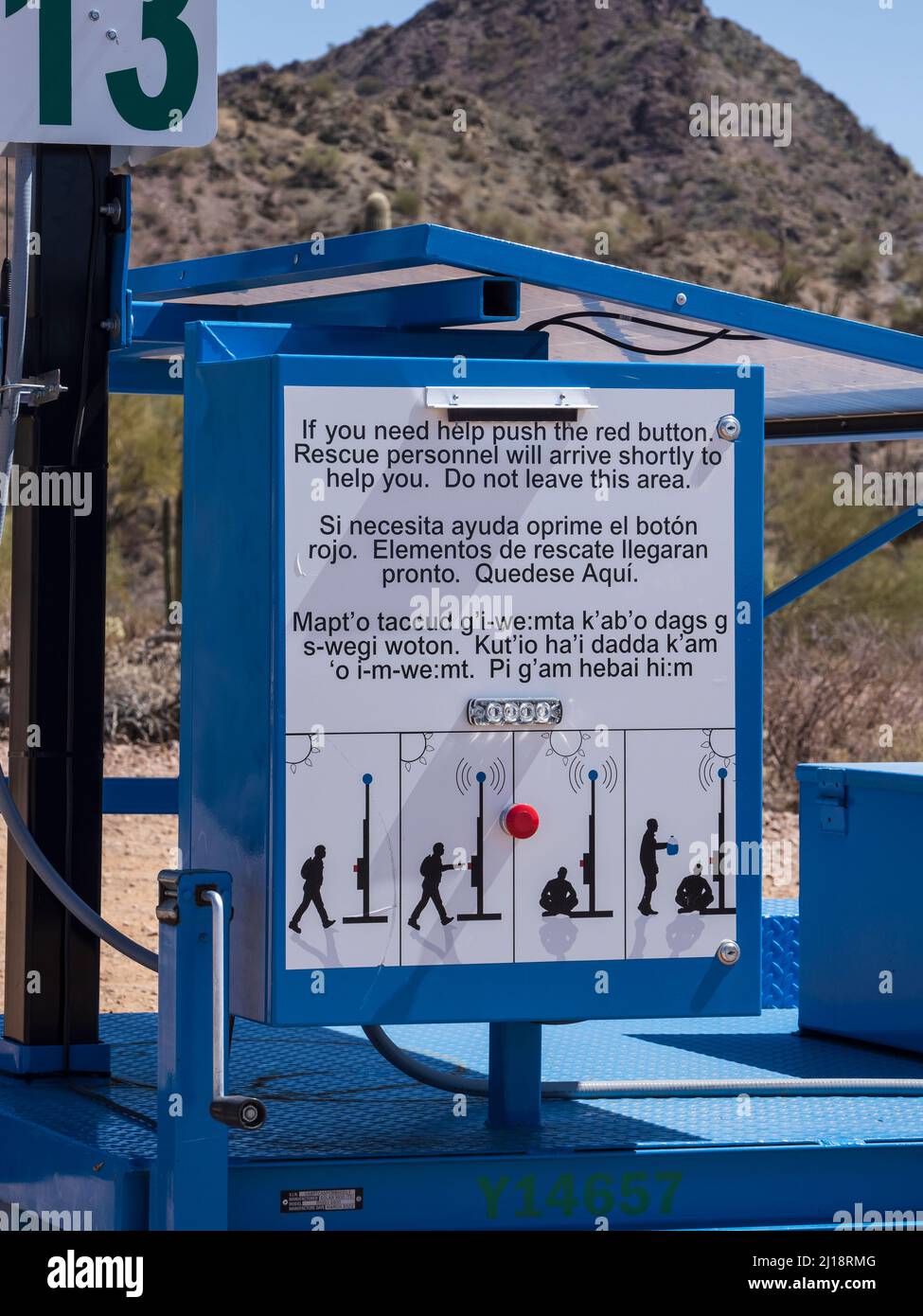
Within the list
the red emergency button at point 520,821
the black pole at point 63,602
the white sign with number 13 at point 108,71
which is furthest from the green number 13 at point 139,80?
the red emergency button at point 520,821

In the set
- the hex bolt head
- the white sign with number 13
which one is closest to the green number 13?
the white sign with number 13

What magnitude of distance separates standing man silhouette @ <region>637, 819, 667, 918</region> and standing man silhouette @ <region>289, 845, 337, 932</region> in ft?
1.69

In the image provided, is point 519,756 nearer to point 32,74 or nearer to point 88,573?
point 88,573

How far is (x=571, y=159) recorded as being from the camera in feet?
145

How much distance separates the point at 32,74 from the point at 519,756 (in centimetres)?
174

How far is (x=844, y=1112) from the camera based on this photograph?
3625 millimetres

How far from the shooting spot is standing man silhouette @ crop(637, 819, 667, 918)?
307 cm

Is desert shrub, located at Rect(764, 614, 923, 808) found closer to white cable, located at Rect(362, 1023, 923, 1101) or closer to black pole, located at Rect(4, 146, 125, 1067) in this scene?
white cable, located at Rect(362, 1023, 923, 1101)

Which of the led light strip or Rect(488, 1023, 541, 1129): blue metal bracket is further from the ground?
the led light strip

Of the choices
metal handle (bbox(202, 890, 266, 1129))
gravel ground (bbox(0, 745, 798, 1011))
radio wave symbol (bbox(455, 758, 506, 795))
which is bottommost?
gravel ground (bbox(0, 745, 798, 1011))

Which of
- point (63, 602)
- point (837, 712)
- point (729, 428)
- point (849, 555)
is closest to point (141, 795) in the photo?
point (63, 602)

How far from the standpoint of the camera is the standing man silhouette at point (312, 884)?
2918 mm

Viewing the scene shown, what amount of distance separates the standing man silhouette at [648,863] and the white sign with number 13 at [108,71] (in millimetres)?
1699
